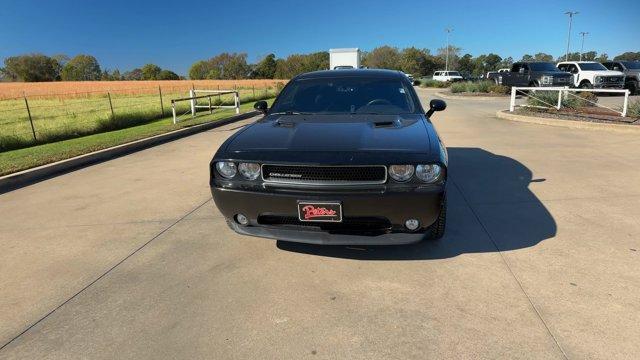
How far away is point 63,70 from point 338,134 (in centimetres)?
13548

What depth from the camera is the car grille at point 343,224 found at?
306 centimetres

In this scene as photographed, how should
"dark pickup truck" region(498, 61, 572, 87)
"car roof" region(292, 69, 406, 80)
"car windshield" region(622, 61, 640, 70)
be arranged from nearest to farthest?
"car roof" region(292, 69, 406, 80), "dark pickup truck" region(498, 61, 572, 87), "car windshield" region(622, 61, 640, 70)

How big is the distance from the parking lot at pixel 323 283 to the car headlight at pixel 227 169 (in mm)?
763

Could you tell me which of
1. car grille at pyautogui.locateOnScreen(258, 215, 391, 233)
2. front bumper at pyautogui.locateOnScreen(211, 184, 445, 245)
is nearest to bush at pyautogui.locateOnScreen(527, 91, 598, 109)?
front bumper at pyautogui.locateOnScreen(211, 184, 445, 245)

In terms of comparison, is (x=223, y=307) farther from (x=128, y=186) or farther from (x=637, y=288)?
(x=128, y=186)

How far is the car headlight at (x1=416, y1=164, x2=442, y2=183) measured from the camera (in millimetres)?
3002

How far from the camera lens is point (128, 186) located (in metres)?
6.15

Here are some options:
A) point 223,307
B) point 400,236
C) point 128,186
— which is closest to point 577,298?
point 400,236

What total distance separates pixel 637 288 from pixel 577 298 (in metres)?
0.49

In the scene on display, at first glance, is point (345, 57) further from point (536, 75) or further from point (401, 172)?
point (401, 172)

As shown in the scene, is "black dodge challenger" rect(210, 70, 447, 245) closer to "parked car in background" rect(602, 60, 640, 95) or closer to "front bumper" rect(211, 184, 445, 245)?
"front bumper" rect(211, 184, 445, 245)

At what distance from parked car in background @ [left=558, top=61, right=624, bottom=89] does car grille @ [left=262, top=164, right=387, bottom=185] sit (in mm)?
22990

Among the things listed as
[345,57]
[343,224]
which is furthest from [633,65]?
[343,224]

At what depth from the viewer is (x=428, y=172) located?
3.02 meters
